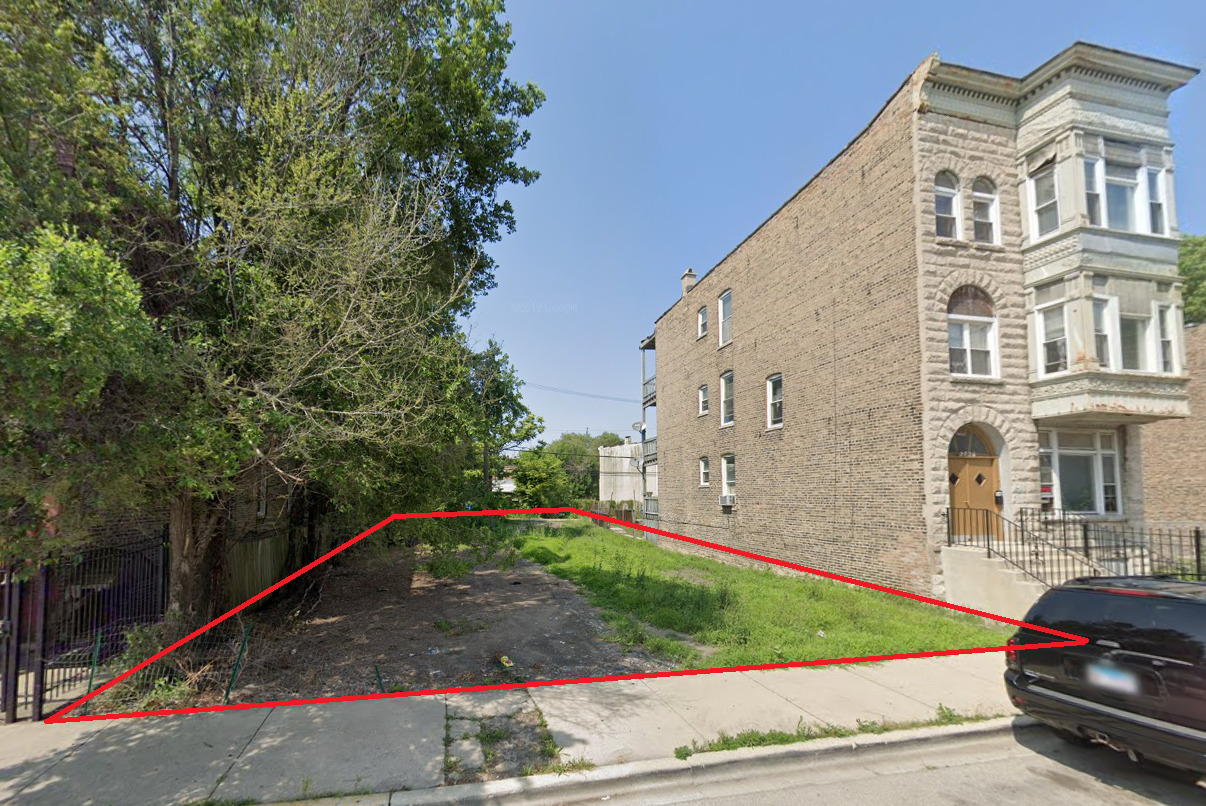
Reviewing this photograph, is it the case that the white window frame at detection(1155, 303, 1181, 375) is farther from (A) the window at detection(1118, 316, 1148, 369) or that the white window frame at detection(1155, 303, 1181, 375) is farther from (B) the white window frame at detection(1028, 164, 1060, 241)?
(B) the white window frame at detection(1028, 164, 1060, 241)

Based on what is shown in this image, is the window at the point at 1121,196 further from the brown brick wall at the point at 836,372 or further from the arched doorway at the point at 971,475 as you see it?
the arched doorway at the point at 971,475

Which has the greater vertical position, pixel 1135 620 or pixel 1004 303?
pixel 1004 303

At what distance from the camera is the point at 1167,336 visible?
12273 millimetres

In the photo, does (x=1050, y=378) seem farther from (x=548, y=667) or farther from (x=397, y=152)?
(x=397, y=152)

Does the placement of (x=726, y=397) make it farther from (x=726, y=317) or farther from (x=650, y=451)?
(x=650, y=451)

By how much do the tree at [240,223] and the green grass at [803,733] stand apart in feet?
14.8

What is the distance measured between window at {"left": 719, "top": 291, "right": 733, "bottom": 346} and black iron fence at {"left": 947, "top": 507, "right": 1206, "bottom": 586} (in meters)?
10.3

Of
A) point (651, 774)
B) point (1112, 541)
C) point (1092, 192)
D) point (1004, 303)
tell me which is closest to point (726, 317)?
point (1004, 303)

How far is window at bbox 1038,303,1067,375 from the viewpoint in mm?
11820

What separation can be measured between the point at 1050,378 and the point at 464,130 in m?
12.2

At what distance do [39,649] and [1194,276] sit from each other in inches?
1616

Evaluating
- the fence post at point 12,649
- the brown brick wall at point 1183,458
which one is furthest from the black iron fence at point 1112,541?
the fence post at point 12,649

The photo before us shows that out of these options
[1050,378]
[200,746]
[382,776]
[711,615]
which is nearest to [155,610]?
[200,746]

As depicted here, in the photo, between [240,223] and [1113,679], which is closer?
[1113,679]
